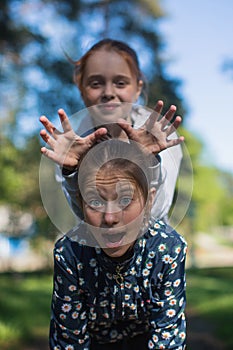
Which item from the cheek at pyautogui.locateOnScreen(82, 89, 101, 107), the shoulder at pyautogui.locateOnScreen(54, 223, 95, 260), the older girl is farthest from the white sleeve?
the cheek at pyautogui.locateOnScreen(82, 89, 101, 107)

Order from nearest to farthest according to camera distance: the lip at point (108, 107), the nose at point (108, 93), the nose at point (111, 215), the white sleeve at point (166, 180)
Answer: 1. the nose at point (111, 215)
2. the white sleeve at point (166, 180)
3. the lip at point (108, 107)
4. the nose at point (108, 93)

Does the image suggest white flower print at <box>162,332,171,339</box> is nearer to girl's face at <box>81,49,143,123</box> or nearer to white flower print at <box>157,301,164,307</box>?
white flower print at <box>157,301,164,307</box>

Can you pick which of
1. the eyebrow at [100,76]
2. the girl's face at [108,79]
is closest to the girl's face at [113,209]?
the girl's face at [108,79]

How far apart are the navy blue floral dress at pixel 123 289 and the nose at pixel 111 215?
178 millimetres

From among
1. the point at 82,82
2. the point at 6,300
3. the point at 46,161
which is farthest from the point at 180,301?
Result: the point at 6,300

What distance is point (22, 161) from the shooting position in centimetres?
1627

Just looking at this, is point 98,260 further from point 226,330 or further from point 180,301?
point 226,330

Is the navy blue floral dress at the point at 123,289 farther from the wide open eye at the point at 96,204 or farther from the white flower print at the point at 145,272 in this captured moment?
the wide open eye at the point at 96,204

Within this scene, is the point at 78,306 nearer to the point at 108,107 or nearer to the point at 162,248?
the point at 162,248

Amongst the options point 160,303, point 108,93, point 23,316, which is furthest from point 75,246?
point 23,316

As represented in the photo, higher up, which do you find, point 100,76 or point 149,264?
point 100,76

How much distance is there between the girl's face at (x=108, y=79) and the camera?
2512mm

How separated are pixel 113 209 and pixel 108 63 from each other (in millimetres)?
945

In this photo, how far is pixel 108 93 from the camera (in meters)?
2.50
